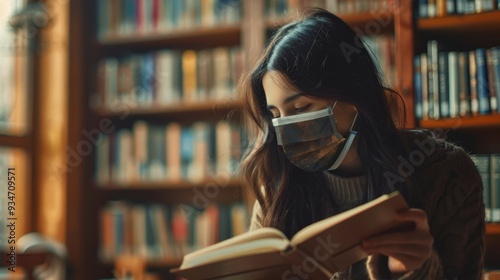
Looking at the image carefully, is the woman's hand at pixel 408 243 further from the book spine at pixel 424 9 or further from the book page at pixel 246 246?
the book spine at pixel 424 9

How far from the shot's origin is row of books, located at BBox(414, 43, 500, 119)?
6.31ft

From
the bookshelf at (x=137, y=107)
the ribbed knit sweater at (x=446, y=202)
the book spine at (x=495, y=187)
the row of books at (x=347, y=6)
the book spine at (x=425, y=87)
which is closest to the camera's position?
the ribbed knit sweater at (x=446, y=202)

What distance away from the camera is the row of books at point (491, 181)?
1890 mm

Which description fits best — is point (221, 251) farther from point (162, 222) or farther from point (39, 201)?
point (39, 201)

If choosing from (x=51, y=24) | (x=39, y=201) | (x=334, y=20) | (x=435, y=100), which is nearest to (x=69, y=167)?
(x=39, y=201)

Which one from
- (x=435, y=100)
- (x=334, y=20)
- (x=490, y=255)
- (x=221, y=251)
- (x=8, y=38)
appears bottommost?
(x=490, y=255)

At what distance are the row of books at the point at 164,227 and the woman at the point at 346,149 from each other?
120 centimetres

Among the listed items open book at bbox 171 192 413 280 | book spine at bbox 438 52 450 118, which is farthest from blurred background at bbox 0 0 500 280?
Answer: open book at bbox 171 192 413 280

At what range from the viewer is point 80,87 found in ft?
9.33

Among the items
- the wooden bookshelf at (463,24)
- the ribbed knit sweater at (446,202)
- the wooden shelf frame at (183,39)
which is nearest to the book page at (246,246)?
the ribbed knit sweater at (446,202)

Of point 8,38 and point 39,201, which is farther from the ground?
point 8,38

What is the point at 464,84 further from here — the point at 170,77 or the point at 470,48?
the point at 170,77

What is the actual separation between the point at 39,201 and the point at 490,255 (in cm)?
185

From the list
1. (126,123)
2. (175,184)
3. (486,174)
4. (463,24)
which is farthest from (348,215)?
(126,123)
